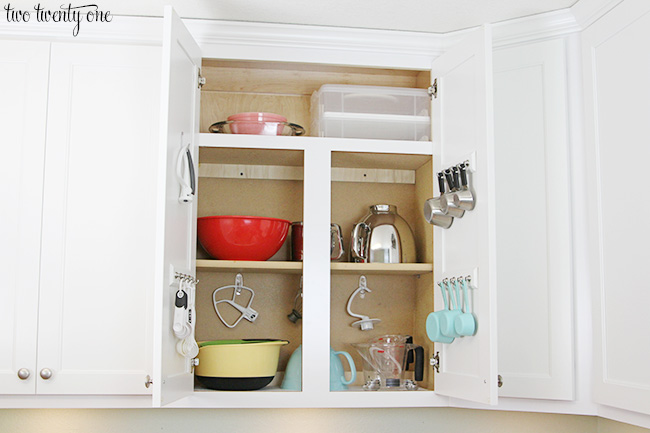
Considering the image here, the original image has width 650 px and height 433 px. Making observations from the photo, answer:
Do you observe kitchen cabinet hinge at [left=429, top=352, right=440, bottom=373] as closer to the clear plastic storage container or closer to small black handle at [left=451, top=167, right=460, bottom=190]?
small black handle at [left=451, top=167, right=460, bottom=190]

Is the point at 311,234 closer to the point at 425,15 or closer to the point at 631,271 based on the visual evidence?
the point at 425,15

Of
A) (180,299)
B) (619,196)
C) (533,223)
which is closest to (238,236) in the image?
(180,299)

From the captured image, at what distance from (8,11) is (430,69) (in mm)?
1246

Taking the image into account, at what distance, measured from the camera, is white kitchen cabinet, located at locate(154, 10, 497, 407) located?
5.63 ft

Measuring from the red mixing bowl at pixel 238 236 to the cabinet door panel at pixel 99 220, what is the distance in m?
0.20

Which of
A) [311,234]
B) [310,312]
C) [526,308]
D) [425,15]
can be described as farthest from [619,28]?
[310,312]

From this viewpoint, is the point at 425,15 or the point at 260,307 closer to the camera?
the point at 425,15

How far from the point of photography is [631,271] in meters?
1.71

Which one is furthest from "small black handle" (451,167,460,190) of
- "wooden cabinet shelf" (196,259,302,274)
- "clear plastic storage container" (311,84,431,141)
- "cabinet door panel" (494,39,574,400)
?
"wooden cabinet shelf" (196,259,302,274)

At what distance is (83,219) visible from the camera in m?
1.96

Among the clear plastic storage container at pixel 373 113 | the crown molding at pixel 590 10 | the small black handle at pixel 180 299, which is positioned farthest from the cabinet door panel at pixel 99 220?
the crown molding at pixel 590 10

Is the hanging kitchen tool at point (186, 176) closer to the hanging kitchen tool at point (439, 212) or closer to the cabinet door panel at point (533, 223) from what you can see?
the hanging kitchen tool at point (439, 212)

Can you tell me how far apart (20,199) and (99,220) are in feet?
0.73

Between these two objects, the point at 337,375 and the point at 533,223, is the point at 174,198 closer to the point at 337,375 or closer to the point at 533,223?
the point at 337,375
